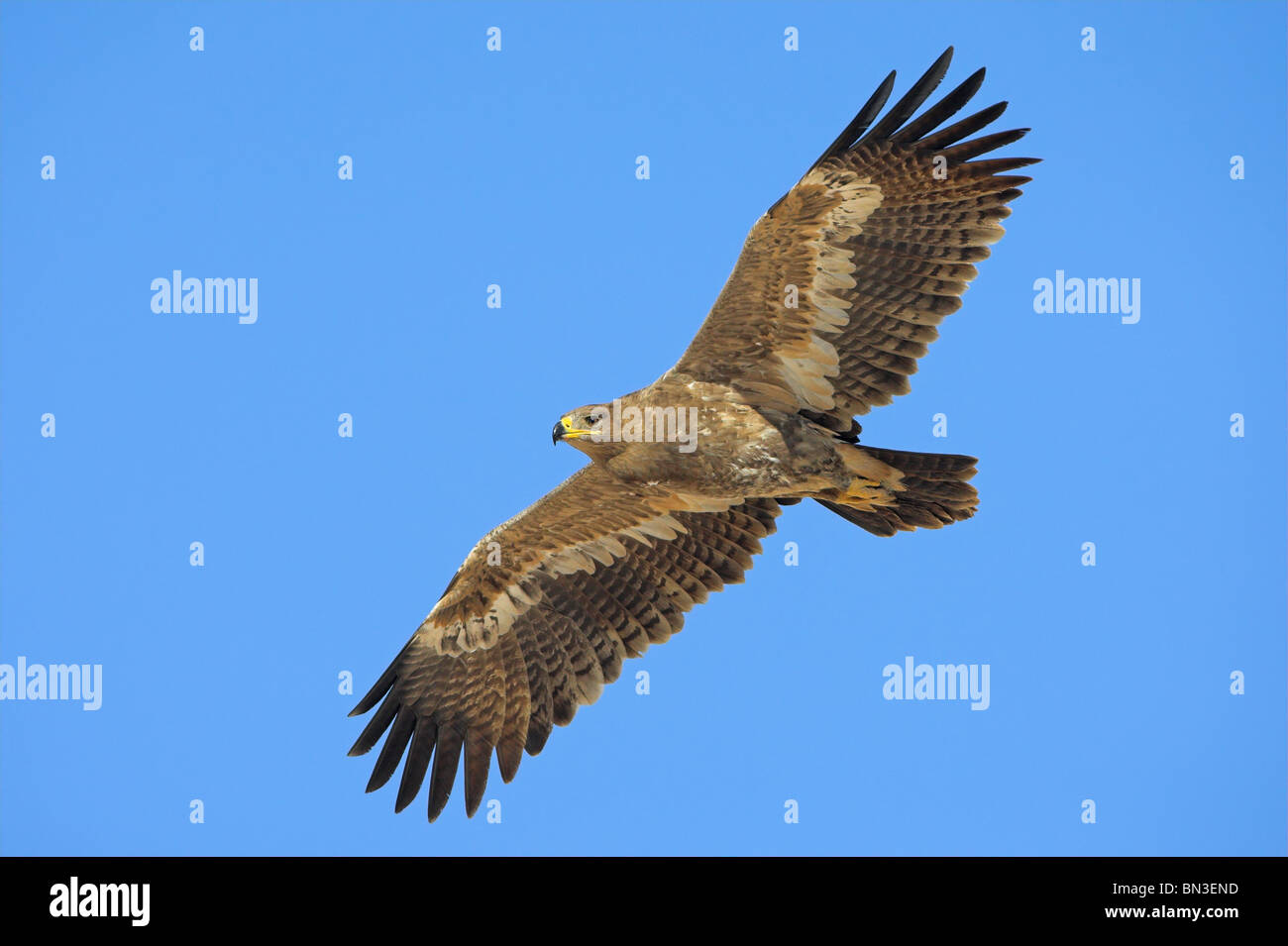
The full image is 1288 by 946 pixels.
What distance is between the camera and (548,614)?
13.8 m

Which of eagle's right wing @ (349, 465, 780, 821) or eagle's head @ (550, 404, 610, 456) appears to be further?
eagle's right wing @ (349, 465, 780, 821)

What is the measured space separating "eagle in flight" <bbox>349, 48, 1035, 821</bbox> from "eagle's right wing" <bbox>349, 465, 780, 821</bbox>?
2cm

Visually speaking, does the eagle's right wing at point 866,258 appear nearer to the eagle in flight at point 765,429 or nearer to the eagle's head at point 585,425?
the eagle in flight at point 765,429

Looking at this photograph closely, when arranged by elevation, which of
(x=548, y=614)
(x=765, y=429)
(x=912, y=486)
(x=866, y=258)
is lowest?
(x=548, y=614)

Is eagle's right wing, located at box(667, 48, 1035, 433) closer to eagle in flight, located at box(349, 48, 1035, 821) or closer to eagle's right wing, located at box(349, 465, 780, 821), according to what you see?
eagle in flight, located at box(349, 48, 1035, 821)

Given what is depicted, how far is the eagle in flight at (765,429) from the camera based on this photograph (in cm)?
1234

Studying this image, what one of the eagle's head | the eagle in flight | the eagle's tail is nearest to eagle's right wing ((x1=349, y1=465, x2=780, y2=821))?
the eagle in flight

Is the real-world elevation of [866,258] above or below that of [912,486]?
above

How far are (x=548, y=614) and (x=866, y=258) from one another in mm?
4141

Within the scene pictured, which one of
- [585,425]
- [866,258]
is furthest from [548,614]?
[866,258]

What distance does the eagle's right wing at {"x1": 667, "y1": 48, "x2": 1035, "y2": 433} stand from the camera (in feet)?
40.2

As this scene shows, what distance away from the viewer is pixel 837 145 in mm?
12352

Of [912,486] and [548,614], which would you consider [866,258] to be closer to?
[912,486]
